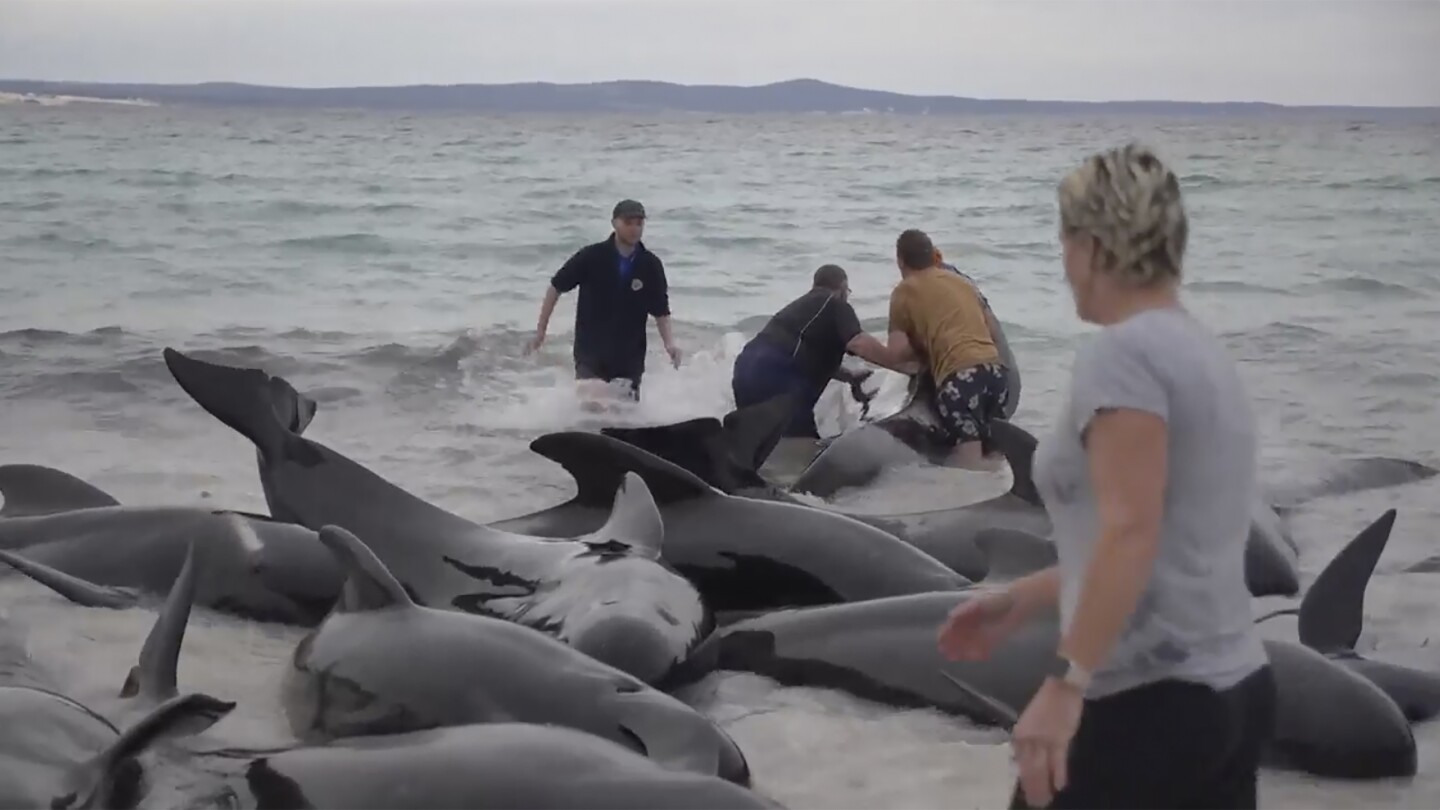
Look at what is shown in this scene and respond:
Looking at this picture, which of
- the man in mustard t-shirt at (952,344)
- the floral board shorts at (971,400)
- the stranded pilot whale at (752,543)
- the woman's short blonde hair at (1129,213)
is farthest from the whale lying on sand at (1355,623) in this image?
the floral board shorts at (971,400)

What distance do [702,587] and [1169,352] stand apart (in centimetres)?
357

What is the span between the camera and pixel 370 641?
485cm

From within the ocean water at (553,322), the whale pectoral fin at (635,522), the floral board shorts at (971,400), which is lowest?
the ocean water at (553,322)

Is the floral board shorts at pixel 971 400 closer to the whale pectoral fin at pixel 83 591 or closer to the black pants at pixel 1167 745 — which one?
the whale pectoral fin at pixel 83 591

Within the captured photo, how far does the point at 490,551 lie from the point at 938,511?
7.43 feet

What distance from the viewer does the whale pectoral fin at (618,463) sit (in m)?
6.39

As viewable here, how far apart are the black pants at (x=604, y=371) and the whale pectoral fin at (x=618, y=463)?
5.71 metres

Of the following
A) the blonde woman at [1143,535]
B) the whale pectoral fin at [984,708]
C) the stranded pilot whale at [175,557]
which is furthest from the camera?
the stranded pilot whale at [175,557]

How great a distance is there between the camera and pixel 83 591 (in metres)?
6.29

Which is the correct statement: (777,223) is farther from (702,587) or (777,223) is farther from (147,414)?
(702,587)

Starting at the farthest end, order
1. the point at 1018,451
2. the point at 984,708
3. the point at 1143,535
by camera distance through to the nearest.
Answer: the point at 1018,451 → the point at 984,708 → the point at 1143,535

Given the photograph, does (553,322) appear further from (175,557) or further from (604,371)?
(175,557)

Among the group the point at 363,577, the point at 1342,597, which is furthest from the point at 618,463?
the point at 1342,597

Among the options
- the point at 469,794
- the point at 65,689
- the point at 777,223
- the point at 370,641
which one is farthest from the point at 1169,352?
the point at 777,223
